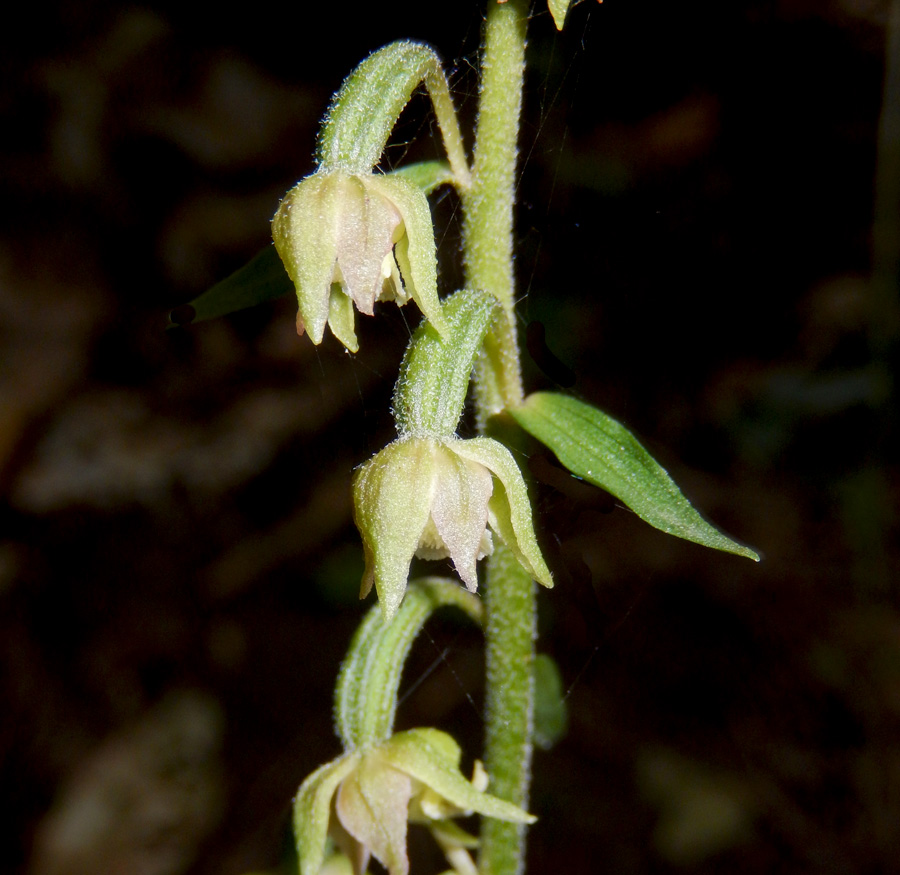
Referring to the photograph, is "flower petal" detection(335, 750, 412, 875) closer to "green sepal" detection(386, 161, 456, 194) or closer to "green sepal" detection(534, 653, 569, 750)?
"green sepal" detection(534, 653, 569, 750)

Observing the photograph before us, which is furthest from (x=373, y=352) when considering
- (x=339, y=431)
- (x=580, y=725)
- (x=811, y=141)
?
(x=811, y=141)

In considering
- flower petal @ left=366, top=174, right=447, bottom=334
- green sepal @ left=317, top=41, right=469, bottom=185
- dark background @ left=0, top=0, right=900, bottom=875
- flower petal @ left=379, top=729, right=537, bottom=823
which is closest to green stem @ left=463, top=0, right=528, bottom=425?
green sepal @ left=317, top=41, right=469, bottom=185

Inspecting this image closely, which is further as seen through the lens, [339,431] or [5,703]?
[339,431]

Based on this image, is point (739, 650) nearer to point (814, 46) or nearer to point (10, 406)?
point (814, 46)

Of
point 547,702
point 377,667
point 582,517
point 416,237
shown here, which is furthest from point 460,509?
point 582,517

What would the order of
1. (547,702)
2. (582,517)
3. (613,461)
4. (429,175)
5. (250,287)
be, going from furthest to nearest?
(582,517) → (547,702) → (250,287) → (429,175) → (613,461)

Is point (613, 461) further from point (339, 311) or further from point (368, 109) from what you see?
point (368, 109)

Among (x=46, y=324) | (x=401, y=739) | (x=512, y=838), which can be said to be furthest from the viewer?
(x=46, y=324)

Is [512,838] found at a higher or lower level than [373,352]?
lower
